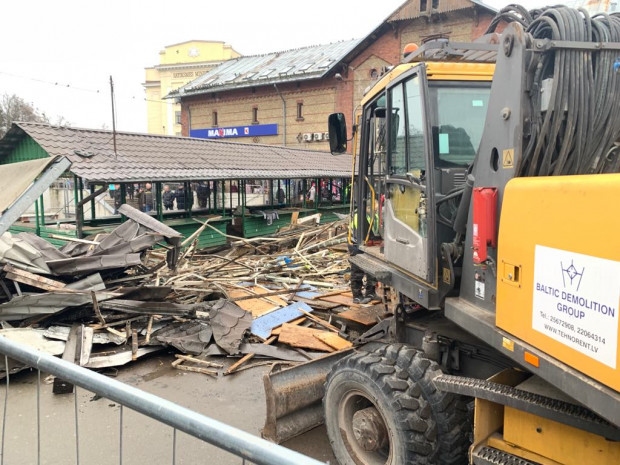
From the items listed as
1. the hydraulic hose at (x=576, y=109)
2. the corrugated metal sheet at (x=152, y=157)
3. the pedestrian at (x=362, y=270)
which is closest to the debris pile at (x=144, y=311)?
the pedestrian at (x=362, y=270)

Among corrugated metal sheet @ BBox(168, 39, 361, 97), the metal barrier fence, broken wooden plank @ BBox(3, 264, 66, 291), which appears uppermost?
corrugated metal sheet @ BBox(168, 39, 361, 97)

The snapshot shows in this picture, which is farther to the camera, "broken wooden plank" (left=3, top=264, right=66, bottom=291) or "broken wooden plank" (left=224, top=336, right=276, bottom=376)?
"broken wooden plank" (left=3, top=264, right=66, bottom=291)

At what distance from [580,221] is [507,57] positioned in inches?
45.1

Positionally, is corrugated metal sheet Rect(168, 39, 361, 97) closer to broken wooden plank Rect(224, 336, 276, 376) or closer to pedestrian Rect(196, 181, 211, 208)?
pedestrian Rect(196, 181, 211, 208)

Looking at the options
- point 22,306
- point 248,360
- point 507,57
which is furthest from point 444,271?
point 22,306

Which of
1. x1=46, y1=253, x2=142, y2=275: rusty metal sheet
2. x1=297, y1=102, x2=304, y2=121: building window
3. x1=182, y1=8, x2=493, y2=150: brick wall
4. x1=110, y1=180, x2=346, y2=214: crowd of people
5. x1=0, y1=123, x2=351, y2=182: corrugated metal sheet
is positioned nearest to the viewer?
x1=46, y1=253, x2=142, y2=275: rusty metal sheet

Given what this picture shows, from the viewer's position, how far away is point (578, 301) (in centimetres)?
185

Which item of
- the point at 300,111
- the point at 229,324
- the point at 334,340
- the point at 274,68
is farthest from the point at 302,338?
the point at 274,68

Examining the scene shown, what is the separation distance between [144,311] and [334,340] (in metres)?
3.05

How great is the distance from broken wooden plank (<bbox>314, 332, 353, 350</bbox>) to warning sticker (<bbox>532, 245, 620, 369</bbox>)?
14.0ft

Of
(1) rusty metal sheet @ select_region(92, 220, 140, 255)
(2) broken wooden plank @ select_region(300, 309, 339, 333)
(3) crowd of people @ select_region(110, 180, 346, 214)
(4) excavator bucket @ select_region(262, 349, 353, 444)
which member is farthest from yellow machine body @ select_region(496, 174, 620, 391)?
(3) crowd of people @ select_region(110, 180, 346, 214)

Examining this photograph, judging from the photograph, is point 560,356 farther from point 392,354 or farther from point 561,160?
point 392,354

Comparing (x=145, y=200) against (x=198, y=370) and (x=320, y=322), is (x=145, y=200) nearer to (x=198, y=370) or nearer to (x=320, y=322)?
(x=320, y=322)

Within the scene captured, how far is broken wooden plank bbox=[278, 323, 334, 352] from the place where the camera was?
641 centimetres
